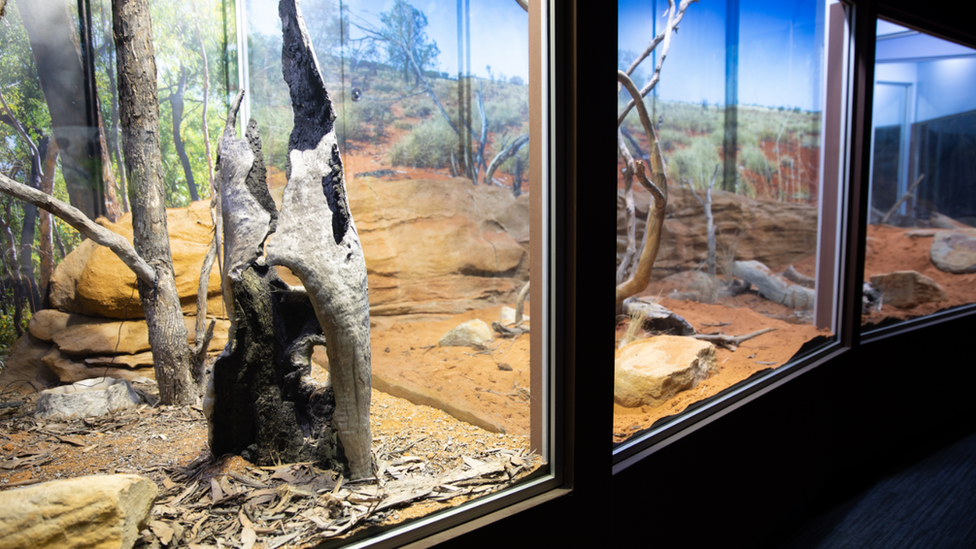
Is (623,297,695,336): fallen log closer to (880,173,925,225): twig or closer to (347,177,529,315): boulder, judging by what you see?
(347,177,529,315): boulder

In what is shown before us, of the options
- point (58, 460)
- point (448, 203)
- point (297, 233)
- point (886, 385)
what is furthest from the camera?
point (448, 203)

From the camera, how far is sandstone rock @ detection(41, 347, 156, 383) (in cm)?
129

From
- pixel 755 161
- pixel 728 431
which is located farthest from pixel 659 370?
pixel 755 161

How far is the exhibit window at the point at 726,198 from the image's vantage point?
123 inches

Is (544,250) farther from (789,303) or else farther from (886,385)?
(789,303)

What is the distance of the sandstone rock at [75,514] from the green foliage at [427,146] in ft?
7.52

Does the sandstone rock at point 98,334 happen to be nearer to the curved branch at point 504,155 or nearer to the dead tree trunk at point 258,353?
the dead tree trunk at point 258,353

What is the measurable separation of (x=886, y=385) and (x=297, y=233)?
384cm

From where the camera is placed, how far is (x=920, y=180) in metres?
4.61

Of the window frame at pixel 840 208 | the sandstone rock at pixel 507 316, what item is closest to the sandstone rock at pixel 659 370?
the window frame at pixel 840 208

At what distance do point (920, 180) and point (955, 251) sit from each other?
1.16 meters

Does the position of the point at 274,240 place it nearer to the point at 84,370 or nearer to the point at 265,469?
the point at 84,370

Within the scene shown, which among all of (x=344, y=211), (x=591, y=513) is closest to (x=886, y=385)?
(x=591, y=513)

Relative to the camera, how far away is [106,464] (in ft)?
4.14
